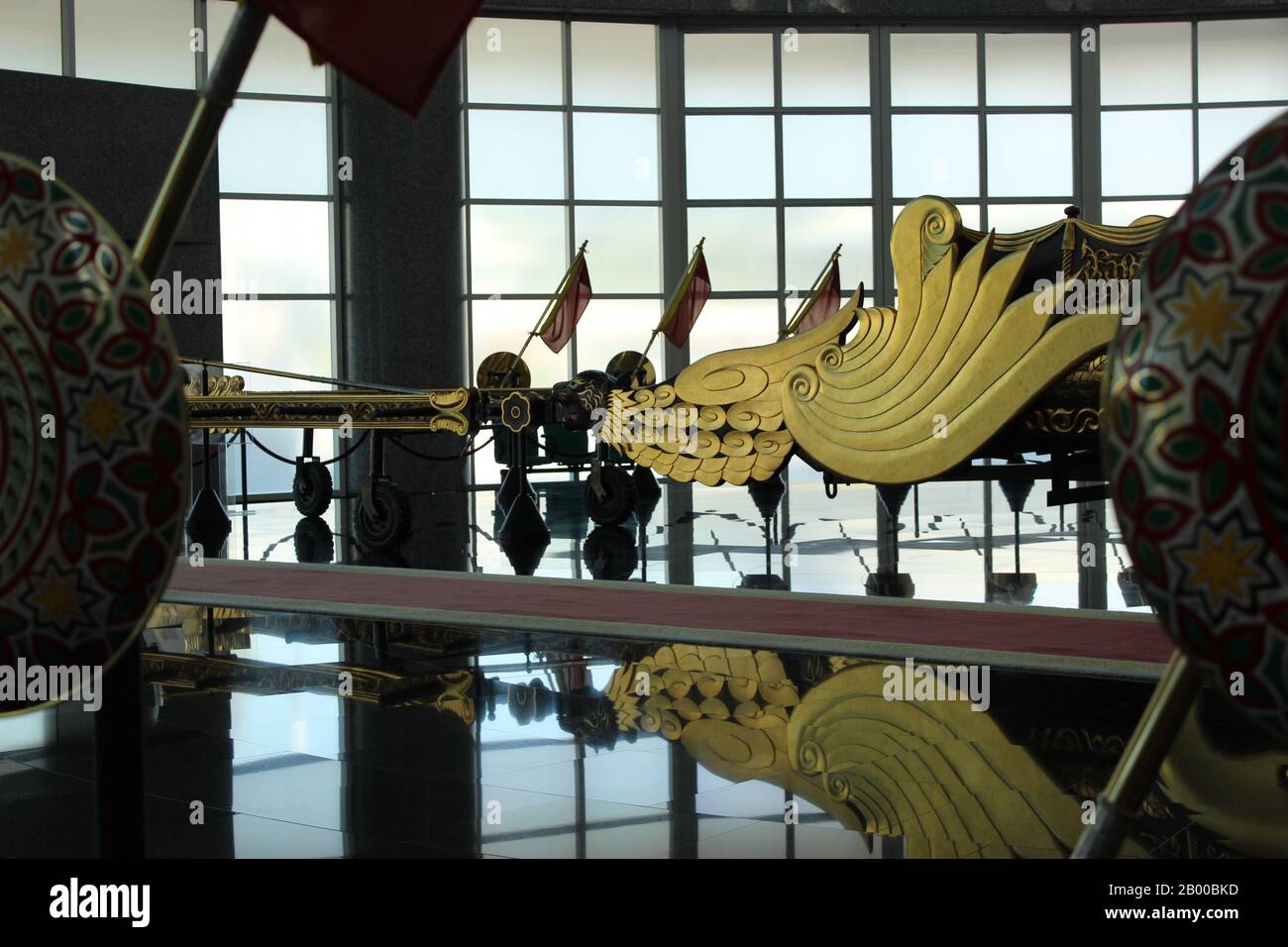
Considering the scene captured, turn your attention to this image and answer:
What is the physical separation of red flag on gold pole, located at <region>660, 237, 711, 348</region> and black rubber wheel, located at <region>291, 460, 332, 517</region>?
285 cm

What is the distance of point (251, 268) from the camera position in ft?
49.6

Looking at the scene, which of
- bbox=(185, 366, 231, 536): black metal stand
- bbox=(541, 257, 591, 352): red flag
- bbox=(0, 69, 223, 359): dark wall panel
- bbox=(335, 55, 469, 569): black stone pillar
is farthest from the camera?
bbox=(335, 55, 469, 569): black stone pillar

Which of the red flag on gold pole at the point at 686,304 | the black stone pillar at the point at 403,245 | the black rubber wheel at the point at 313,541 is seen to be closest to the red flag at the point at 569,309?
the red flag on gold pole at the point at 686,304

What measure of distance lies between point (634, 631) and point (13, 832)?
98.6 inches

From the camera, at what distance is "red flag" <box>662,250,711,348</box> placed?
1105cm

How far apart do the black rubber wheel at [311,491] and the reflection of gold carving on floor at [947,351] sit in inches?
241

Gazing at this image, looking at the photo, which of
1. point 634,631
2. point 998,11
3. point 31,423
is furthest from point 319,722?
point 998,11

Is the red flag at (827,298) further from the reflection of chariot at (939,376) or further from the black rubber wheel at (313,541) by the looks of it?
the reflection of chariot at (939,376)

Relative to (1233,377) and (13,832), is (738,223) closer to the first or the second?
(13,832)

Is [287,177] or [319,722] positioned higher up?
[287,177]

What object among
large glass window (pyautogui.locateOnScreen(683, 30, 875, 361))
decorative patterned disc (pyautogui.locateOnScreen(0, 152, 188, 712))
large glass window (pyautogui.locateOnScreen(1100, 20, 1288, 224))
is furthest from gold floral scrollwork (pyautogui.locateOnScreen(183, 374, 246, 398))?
large glass window (pyautogui.locateOnScreen(1100, 20, 1288, 224))

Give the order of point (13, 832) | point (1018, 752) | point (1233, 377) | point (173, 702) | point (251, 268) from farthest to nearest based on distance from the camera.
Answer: point (251, 268) < point (173, 702) < point (1018, 752) < point (13, 832) < point (1233, 377)

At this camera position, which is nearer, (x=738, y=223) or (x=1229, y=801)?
(x=1229, y=801)

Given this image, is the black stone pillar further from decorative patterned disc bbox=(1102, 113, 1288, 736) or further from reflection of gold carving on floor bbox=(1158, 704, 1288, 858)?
decorative patterned disc bbox=(1102, 113, 1288, 736)
